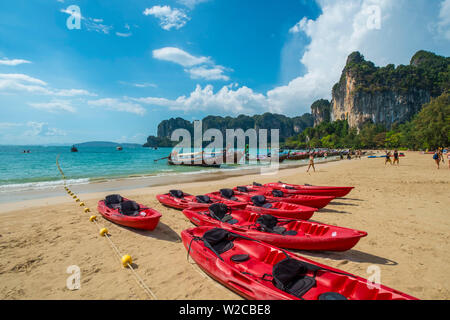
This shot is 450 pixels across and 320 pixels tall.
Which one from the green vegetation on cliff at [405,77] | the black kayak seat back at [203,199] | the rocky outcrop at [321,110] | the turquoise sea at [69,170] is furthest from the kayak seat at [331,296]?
the rocky outcrop at [321,110]

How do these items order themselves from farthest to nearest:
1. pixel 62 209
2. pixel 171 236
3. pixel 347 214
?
pixel 62 209 → pixel 347 214 → pixel 171 236

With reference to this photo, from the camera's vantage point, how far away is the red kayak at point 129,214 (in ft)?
22.7

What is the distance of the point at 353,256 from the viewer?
540cm

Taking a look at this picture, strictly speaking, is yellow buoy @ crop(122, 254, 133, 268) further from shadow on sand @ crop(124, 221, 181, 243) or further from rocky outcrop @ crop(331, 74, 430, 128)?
rocky outcrop @ crop(331, 74, 430, 128)

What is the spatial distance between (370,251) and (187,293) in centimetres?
484

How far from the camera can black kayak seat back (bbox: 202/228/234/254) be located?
5117mm

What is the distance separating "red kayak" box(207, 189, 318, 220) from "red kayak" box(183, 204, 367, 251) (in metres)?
0.77

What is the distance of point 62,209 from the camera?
985 centimetres

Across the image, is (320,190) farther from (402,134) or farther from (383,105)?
(383,105)

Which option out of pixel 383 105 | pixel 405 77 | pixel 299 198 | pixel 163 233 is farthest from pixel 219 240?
pixel 405 77

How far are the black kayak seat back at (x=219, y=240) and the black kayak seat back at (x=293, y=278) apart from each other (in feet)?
5.44
